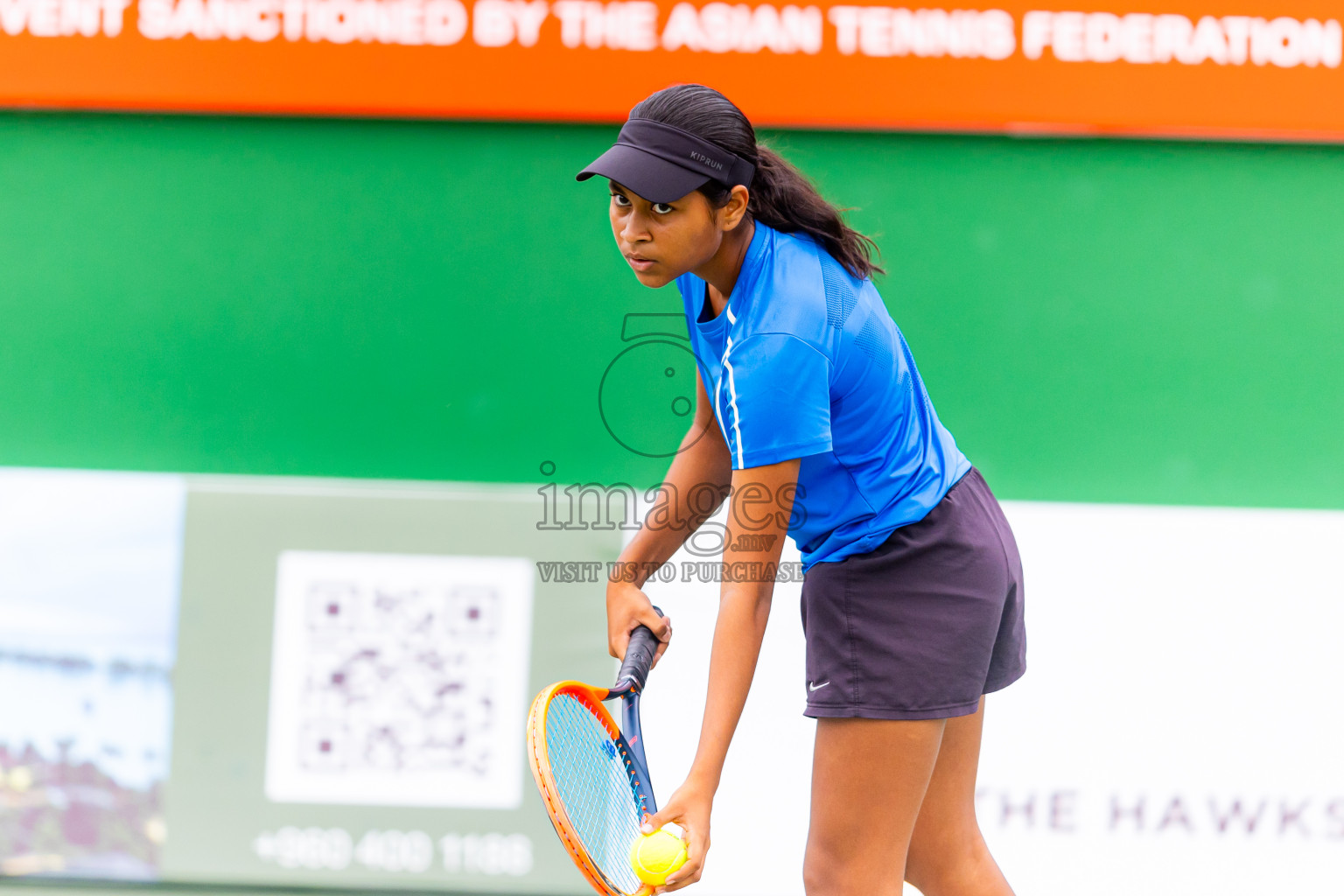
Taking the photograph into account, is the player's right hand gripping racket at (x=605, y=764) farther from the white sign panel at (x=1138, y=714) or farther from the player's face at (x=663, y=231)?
the white sign panel at (x=1138, y=714)

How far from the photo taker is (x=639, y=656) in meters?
1.72

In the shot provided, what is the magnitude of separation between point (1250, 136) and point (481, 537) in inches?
83.2

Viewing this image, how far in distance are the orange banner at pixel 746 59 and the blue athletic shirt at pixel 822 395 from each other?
1.17 m

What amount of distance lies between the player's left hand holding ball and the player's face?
67cm

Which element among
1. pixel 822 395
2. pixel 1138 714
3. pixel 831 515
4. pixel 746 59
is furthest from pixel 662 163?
pixel 1138 714

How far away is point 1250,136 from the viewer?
2732 mm

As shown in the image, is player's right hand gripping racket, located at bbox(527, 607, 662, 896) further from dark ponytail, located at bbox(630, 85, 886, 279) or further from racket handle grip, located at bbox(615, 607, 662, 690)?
dark ponytail, located at bbox(630, 85, 886, 279)

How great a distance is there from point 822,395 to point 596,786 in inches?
33.1

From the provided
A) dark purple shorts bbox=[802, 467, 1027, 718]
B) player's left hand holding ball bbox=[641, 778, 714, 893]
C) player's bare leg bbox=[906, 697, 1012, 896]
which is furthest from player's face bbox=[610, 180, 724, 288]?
player's bare leg bbox=[906, 697, 1012, 896]

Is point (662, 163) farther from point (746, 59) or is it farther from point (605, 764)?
point (746, 59)

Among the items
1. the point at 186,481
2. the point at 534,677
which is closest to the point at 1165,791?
the point at 534,677

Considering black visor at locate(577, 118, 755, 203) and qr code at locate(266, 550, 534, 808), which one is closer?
black visor at locate(577, 118, 755, 203)

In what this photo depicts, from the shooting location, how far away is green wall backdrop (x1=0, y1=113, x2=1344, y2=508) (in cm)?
279

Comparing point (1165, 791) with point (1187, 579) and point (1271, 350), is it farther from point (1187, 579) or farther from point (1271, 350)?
point (1271, 350)
